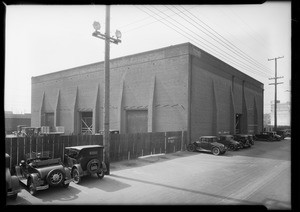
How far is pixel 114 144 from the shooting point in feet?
43.0

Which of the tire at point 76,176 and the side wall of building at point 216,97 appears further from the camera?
the side wall of building at point 216,97

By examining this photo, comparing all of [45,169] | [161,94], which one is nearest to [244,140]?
[161,94]

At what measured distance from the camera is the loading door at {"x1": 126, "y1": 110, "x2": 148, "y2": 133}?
23.9 m

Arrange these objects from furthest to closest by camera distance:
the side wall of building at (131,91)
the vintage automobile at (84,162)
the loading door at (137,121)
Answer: the loading door at (137,121), the side wall of building at (131,91), the vintage automobile at (84,162)

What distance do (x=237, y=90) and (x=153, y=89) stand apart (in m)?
16.4

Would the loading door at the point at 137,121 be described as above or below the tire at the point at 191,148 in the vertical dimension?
above

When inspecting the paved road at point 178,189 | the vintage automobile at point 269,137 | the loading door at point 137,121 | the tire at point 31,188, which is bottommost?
the vintage automobile at point 269,137

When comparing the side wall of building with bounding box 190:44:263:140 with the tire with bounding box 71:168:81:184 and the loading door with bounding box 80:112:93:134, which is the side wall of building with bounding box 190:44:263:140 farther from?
the loading door with bounding box 80:112:93:134

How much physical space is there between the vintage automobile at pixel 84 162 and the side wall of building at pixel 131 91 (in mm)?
12828

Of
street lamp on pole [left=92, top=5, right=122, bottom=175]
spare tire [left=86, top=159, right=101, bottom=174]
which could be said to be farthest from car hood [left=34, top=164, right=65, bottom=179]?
street lamp on pole [left=92, top=5, right=122, bottom=175]

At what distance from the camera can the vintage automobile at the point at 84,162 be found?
8.14 metres

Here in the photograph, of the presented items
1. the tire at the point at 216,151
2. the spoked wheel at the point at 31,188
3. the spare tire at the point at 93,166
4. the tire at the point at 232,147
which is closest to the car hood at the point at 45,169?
the spoked wheel at the point at 31,188

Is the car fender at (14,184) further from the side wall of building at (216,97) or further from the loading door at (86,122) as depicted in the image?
the loading door at (86,122)

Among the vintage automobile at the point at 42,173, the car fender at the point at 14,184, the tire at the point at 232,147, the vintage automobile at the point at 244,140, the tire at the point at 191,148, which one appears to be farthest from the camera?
the vintage automobile at the point at 244,140
